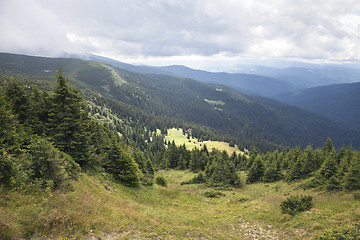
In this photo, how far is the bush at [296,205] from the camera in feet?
58.3

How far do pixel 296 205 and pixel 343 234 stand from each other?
6.78 metres

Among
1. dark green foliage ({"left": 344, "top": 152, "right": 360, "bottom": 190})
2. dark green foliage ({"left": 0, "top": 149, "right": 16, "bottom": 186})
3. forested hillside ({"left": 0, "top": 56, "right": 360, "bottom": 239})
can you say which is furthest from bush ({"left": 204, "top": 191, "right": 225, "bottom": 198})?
dark green foliage ({"left": 0, "top": 149, "right": 16, "bottom": 186})

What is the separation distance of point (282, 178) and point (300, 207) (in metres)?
24.2

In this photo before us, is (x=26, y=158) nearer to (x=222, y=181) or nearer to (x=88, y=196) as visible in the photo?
(x=88, y=196)

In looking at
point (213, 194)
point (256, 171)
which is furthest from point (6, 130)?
point (256, 171)

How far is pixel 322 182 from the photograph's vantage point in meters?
26.3

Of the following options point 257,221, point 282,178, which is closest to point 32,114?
point 257,221

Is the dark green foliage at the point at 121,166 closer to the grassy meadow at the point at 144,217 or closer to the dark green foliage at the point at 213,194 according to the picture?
the grassy meadow at the point at 144,217

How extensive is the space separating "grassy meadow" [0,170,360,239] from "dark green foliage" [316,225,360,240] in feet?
4.41

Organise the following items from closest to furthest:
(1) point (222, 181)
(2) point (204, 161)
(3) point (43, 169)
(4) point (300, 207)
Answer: (3) point (43, 169) → (4) point (300, 207) → (1) point (222, 181) → (2) point (204, 161)

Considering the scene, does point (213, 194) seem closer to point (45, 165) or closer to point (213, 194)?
point (213, 194)

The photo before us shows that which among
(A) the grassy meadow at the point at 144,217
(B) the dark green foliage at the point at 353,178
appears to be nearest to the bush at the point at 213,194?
(A) the grassy meadow at the point at 144,217

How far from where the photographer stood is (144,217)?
1550 cm

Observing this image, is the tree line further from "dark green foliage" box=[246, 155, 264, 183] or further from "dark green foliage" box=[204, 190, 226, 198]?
"dark green foliage" box=[246, 155, 264, 183]
